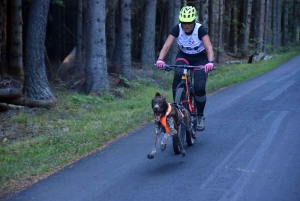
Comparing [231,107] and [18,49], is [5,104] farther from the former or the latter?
[18,49]

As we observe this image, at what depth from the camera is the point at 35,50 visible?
15602 millimetres

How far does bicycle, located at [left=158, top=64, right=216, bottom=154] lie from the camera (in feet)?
31.1

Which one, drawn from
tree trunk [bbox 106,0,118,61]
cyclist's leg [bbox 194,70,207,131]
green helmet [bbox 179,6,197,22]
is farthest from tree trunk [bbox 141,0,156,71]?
green helmet [bbox 179,6,197,22]

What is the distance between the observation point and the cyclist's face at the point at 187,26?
9445 millimetres

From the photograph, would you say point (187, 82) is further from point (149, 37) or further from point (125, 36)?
point (149, 37)

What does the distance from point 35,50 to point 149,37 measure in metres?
8.76

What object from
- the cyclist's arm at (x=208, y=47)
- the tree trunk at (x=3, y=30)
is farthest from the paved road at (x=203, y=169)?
the tree trunk at (x=3, y=30)

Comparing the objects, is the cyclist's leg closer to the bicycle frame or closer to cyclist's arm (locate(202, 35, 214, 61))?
the bicycle frame

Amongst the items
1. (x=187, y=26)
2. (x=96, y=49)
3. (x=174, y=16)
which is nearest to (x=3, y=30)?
(x=96, y=49)

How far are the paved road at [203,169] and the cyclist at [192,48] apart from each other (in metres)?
1.19

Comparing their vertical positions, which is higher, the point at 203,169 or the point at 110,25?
the point at 110,25

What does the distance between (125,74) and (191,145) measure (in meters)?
10.0

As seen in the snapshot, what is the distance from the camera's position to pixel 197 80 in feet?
32.7

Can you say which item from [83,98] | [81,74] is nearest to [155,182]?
[83,98]
